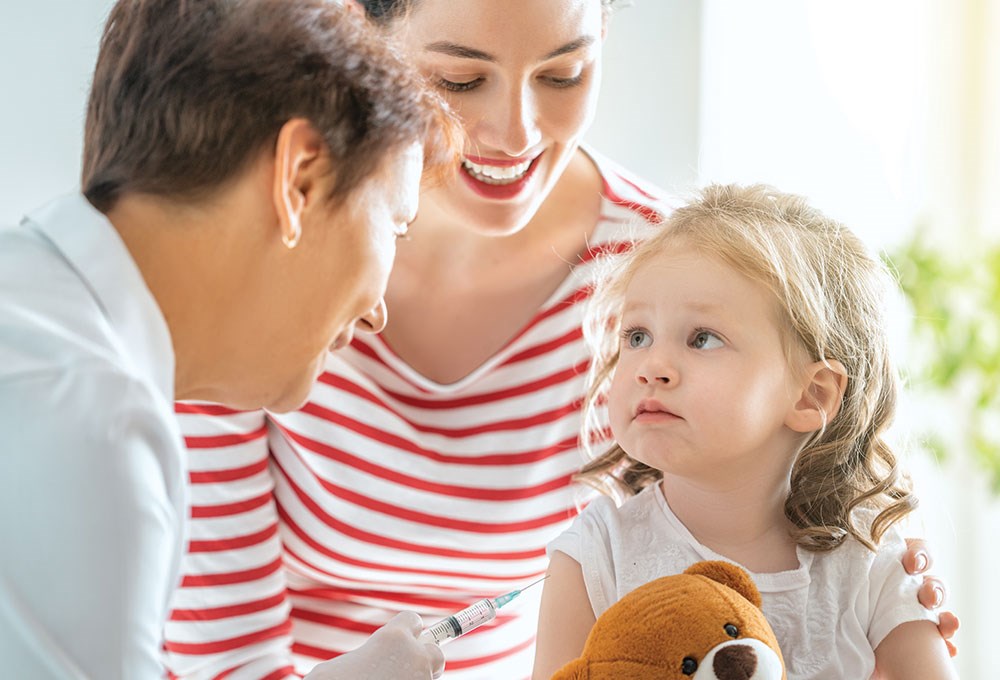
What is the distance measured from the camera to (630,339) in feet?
4.23

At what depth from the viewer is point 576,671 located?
3.25ft

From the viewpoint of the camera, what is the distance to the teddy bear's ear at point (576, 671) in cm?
99

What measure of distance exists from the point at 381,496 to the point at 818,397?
61 cm

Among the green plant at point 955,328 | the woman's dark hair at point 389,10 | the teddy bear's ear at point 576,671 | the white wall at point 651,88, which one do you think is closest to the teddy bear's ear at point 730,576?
the teddy bear's ear at point 576,671

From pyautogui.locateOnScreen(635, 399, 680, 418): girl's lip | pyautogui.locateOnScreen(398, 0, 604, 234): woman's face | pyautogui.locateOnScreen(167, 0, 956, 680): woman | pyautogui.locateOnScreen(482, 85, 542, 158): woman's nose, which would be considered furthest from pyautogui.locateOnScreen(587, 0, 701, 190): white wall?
pyautogui.locateOnScreen(635, 399, 680, 418): girl's lip

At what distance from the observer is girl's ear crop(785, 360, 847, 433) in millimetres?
1292

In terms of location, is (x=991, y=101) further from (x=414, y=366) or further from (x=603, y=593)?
(x=603, y=593)

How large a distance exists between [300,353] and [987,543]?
228 cm

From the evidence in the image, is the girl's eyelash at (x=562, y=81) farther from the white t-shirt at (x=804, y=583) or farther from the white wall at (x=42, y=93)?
the white wall at (x=42, y=93)

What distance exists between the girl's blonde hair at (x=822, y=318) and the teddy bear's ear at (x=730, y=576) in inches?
9.9

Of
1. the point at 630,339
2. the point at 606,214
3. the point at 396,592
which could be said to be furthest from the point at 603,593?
the point at 606,214

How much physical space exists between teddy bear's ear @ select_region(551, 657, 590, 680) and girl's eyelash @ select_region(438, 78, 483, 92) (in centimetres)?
71

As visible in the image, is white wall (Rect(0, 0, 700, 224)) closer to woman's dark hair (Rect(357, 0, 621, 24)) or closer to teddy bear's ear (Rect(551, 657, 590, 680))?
woman's dark hair (Rect(357, 0, 621, 24))

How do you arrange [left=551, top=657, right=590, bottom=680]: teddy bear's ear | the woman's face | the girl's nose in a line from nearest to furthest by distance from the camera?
[left=551, top=657, right=590, bottom=680]: teddy bear's ear, the girl's nose, the woman's face
